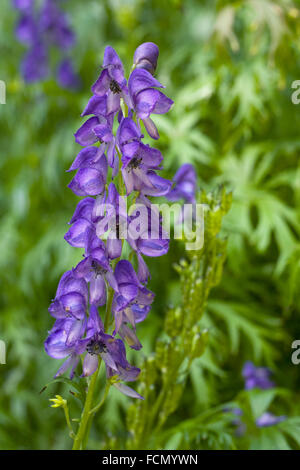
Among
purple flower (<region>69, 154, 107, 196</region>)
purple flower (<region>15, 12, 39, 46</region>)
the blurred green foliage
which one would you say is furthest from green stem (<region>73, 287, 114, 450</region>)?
purple flower (<region>15, 12, 39, 46</region>)

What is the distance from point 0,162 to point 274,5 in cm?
140

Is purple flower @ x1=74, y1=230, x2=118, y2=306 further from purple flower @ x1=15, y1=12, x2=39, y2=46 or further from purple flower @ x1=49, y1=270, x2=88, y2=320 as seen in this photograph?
purple flower @ x1=15, y1=12, x2=39, y2=46

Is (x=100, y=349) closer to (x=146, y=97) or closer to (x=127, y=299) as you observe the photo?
(x=127, y=299)

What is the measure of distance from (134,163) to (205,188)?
907mm

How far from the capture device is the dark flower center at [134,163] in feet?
2.24

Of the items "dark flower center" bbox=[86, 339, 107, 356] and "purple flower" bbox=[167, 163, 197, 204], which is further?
"purple flower" bbox=[167, 163, 197, 204]

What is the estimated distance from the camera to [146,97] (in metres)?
0.68

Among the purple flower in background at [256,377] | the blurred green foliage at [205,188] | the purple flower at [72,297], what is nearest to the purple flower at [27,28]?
the blurred green foliage at [205,188]

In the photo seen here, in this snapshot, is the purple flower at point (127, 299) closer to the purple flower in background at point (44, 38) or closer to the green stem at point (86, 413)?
the green stem at point (86, 413)

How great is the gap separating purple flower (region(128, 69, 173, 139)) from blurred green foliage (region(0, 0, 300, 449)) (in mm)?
625

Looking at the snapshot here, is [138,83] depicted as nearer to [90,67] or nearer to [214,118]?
[214,118]

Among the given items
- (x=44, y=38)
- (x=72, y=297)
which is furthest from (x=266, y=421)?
(x=44, y=38)

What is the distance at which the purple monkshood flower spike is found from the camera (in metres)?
0.67

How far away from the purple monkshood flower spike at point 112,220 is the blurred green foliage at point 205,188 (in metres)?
0.48
